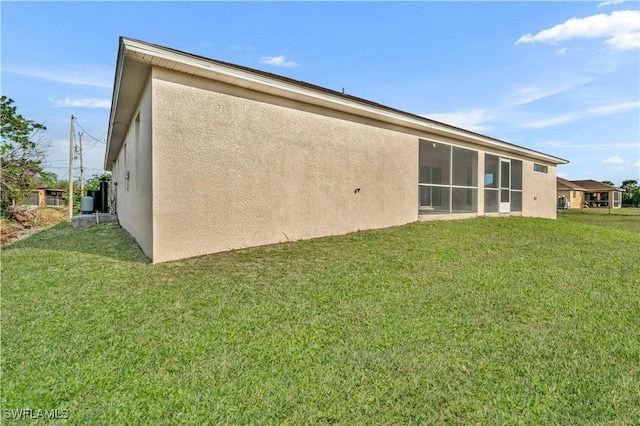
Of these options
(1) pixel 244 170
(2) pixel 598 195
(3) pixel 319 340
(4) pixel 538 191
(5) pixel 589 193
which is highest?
(5) pixel 589 193

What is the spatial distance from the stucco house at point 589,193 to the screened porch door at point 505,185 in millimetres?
31977

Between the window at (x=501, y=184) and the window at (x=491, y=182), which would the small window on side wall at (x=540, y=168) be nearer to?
the window at (x=501, y=184)

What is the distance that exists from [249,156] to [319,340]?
14.0ft

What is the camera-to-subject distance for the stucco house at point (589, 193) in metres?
38.6

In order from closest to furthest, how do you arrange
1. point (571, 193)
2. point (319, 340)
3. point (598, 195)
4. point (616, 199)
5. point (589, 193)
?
1. point (319, 340)
2. point (571, 193)
3. point (598, 195)
4. point (589, 193)
5. point (616, 199)

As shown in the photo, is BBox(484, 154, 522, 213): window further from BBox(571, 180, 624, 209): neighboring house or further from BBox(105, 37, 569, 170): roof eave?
BBox(571, 180, 624, 209): neighboring house

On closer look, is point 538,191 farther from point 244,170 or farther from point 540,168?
point 244,170

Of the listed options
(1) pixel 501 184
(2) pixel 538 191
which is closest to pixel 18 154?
(1) pixel 501 184

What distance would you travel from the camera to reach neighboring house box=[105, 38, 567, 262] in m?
5.39

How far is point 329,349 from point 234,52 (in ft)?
34.8

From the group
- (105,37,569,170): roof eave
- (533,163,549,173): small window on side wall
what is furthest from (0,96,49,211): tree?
(533,163,549,173): small window on side wall

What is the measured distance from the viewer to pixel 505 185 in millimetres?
13875

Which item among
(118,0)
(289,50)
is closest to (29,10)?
(118,0)

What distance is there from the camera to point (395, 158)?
30.6 ft
